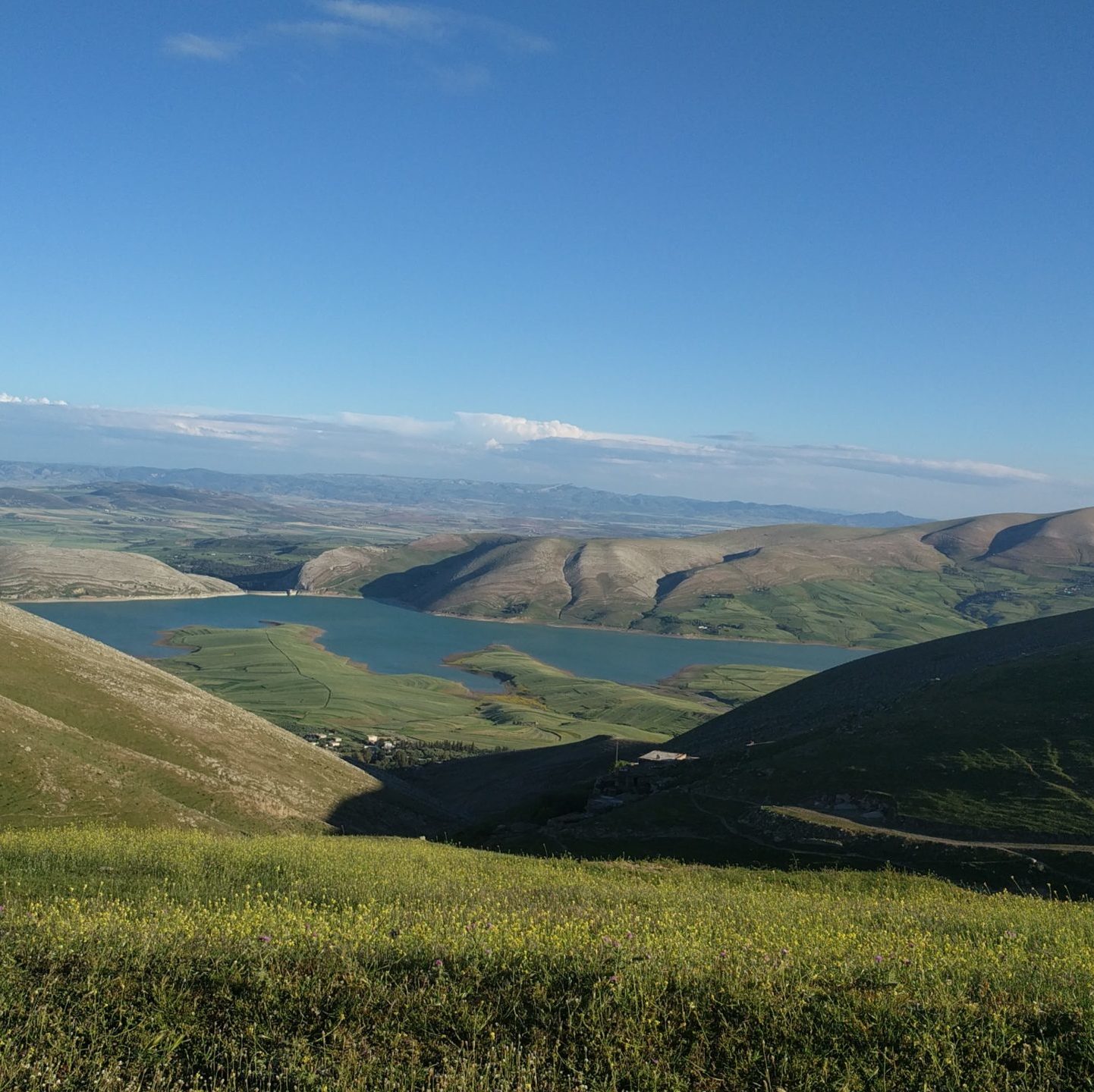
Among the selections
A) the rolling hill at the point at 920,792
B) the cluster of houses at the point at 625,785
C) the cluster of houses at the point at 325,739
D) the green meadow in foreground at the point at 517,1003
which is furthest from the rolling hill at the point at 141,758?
the cluster of houses at the point at 325,739

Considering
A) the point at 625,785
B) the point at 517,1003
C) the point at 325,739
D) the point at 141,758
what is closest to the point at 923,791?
the point at 625,785

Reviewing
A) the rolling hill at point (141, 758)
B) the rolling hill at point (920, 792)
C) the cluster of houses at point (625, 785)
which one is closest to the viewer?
the rolling hill at point (920, 792)

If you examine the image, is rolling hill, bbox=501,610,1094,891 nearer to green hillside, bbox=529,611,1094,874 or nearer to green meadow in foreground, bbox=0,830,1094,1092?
green hillside, bbox=529,611,1094,874

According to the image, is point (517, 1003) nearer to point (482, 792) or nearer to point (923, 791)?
point (923, 791)

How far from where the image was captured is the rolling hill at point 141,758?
50.8 m

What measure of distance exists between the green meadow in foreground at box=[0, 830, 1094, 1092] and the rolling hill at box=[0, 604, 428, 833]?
3533 centimetres

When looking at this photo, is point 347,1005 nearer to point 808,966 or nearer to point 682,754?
point 808,966

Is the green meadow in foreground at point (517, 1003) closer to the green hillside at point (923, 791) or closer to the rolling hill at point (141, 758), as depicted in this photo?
the green hillside at point (923, 791)

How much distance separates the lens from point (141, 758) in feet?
201

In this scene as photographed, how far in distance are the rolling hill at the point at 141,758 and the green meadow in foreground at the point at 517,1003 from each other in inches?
1391

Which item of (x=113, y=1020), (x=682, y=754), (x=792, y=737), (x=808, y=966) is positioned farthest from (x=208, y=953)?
(x=682, y=754)

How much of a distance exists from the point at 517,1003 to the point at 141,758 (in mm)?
57811

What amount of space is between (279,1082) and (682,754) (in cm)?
8278

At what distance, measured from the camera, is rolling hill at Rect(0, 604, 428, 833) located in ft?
167
